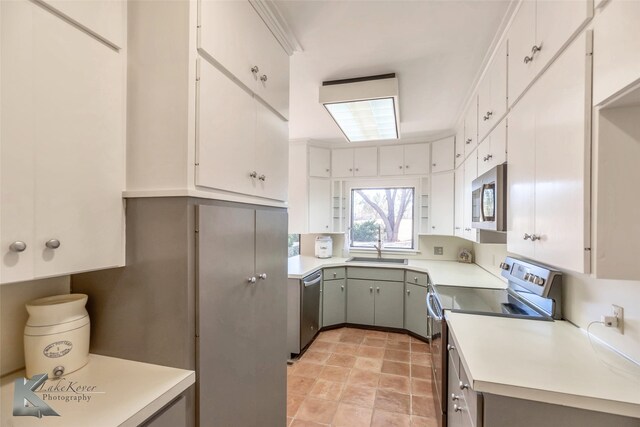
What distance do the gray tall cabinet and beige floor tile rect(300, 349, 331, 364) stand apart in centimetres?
172

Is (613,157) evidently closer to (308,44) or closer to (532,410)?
(532,410)

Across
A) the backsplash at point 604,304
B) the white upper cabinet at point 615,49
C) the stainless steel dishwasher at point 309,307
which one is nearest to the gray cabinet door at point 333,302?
the stainless steel dishwasher at point 309,307

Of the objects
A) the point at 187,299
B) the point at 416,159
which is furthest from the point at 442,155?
the point at 187,299

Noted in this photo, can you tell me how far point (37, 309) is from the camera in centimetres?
93

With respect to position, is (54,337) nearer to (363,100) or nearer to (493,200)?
(493,200)

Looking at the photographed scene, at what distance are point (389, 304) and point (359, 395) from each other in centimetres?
142

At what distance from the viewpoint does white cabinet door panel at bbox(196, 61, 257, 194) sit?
3.55 ft

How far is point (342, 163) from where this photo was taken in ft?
13.7

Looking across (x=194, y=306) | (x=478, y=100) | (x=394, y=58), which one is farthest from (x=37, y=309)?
(x=478, y=100)

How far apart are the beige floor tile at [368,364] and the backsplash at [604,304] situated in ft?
5.78

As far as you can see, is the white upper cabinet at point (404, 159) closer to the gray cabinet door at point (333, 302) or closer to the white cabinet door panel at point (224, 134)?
the gray cabinet door at point (333, 302)

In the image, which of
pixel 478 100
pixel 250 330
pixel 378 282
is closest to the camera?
pixel 250 330

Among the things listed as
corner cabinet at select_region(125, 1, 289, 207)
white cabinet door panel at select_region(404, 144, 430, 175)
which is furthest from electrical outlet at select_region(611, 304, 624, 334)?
white cabinet door panel at select_region(404, 144, 430, 175)

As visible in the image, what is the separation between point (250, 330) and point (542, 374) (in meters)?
1.23
